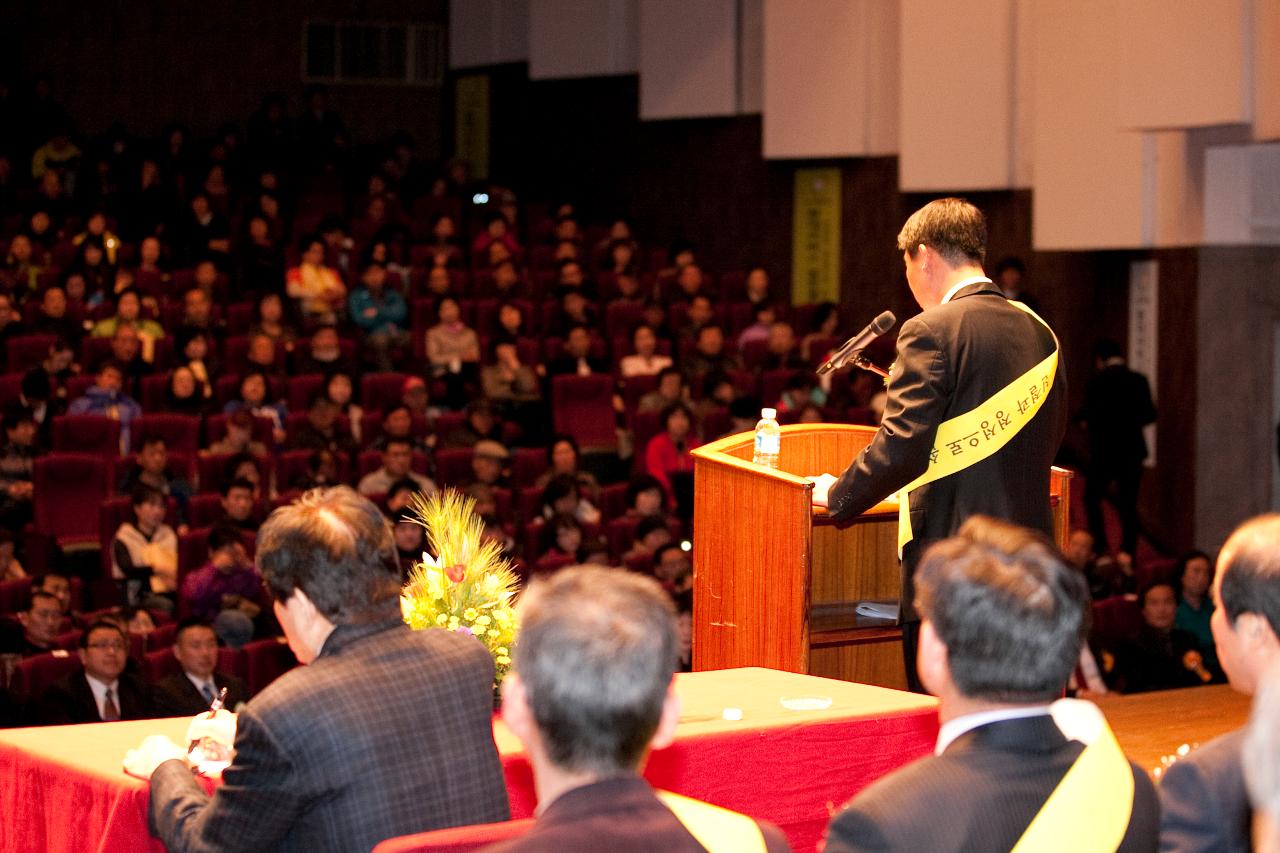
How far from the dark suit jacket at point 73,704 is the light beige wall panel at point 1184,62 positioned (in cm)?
558

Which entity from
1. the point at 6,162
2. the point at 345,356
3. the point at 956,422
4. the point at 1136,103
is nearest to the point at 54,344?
the point at 345,356

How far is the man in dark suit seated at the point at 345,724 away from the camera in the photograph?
2.03 metres

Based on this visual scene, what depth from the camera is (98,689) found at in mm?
5039

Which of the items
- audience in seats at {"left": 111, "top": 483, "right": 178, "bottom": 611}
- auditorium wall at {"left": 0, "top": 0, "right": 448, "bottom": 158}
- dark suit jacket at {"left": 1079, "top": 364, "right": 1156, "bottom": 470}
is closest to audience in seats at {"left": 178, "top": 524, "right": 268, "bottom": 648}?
audience in seats at {"left": 111, "top": 483, "right": 178, "bottom": 611}

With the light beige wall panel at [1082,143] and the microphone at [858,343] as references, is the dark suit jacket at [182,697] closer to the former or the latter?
the microphone at [858,343]

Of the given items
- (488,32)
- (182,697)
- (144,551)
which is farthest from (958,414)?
(488,32)

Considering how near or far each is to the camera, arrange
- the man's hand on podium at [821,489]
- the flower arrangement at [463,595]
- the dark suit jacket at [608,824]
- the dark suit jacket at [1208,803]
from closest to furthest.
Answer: the dark suit jacket at [608,824]
the dark suit jacket at [1208,803]
the flower arrangement at [463,595]
the man's hand on podium at [821,489]

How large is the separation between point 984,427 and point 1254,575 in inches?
49.1

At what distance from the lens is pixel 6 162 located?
1148 cm

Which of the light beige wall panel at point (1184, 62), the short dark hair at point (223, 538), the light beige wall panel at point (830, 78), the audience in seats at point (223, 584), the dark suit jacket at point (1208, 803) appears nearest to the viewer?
the dark suit jacket at point (1208, 803)

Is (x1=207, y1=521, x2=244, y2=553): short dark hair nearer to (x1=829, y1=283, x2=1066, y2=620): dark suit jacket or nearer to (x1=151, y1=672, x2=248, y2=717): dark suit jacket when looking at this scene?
(x1=151, y1=672, x2=248, y2=717): dark suit jacket

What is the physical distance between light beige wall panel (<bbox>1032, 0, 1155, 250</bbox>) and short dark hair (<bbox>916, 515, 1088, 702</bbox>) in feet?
24.7

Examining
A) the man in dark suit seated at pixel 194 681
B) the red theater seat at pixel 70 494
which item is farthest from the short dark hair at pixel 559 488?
the man in dark suit seated at pixel 194 681

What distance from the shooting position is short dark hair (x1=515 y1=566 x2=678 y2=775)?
1464 mm
